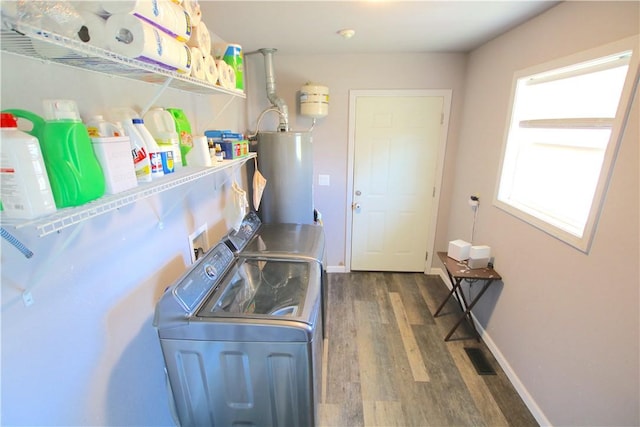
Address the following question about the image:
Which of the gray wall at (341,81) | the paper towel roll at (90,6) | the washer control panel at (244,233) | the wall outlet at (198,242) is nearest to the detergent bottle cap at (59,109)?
the paper towel roll at (90,6)

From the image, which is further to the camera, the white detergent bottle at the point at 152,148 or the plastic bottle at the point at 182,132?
the plastic bottle at the point at 182,132

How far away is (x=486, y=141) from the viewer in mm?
2309

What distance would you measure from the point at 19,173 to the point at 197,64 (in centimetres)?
76

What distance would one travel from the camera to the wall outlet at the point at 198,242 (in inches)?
61.9

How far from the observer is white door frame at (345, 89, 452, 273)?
9.11 ft

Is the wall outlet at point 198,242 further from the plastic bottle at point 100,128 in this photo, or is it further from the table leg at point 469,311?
the table leg at point 469,311

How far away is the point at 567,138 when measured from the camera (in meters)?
1.61

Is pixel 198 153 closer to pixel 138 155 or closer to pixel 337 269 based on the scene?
pixel 138 155

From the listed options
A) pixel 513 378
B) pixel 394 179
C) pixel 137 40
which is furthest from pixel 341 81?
pixel 513 378

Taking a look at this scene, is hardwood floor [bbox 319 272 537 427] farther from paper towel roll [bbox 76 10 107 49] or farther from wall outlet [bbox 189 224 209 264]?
paper towel roll [bbox 76 10 107 49]

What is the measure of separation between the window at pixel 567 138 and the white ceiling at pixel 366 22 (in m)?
0.45

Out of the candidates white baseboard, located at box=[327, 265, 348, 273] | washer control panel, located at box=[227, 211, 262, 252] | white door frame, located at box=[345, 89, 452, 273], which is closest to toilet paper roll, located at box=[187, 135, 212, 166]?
washer control panel, located at box=[227, 211, 262, 252]

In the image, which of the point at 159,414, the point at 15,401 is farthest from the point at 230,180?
the point at 15,401

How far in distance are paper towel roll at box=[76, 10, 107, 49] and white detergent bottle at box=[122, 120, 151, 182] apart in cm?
22
